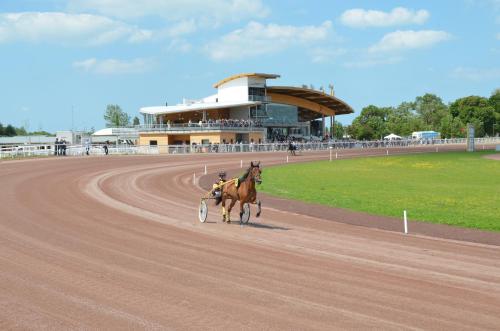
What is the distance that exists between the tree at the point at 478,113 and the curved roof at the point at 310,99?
172ft

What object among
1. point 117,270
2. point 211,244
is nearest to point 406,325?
point 117,270

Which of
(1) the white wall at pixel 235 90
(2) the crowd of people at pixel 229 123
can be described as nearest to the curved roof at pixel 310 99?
(1) the white wall at pixel 235 90

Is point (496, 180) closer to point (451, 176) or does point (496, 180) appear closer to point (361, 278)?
point (451, 176)

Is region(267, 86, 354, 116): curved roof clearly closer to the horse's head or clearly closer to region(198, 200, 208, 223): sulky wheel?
region(198, 200, 208, 223): sulky wheel

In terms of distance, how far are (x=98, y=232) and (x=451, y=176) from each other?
26157 mm

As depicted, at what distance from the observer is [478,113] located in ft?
530

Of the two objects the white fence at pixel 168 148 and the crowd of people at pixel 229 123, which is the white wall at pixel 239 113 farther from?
the white fence at pixel 168 148

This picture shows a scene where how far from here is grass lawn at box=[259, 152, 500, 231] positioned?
1930 centimetres

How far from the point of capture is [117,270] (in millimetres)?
10430

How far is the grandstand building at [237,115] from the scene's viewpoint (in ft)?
283

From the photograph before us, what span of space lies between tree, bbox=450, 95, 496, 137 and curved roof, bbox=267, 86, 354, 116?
172ft

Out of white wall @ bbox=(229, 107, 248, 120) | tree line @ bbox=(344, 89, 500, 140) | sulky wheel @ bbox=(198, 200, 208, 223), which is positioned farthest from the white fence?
tree line @ bbox=(344, 89, 500, 140)

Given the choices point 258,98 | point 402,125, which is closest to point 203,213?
point 258,98

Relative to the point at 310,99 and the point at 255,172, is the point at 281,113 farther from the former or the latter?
the point at 255,172
